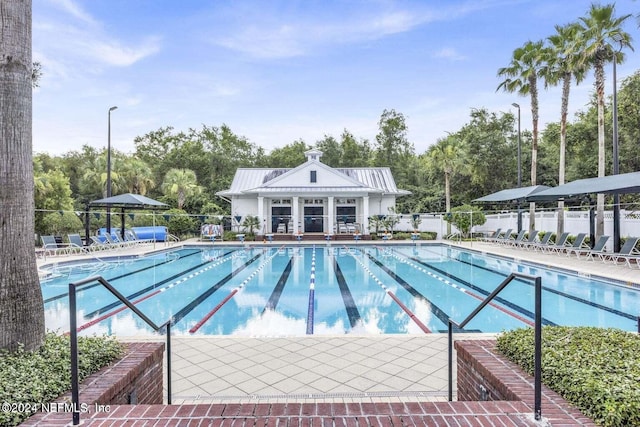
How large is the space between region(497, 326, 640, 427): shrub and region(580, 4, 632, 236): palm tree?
12.8 m

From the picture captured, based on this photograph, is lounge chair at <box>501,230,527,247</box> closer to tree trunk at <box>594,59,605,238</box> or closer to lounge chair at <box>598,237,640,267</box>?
tree trunk at <box>594,59,605,238</box>

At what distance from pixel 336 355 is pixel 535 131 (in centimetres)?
1801

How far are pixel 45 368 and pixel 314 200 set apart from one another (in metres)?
23.2

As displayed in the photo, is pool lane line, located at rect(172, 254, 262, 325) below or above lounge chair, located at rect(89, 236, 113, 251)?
below

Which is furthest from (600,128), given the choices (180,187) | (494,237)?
(180,187)

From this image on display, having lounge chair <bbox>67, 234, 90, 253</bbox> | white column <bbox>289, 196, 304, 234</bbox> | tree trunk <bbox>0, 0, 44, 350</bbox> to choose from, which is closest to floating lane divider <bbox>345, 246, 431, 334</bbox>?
tree trunk <bbox>0, 0, 44, 350</bbox>

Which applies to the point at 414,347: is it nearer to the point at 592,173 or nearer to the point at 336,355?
the point at 336,355

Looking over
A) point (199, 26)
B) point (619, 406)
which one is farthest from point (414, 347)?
point (199, 26)

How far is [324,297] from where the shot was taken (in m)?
8.60

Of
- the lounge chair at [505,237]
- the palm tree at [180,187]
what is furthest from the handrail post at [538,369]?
the palm tree at [180,187]

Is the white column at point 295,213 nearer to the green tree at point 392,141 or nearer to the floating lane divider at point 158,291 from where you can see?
the floating lane divider at point 158,291

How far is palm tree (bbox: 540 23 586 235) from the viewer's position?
14.3 m

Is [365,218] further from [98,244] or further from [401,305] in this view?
[401,305]

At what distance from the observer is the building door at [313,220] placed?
84.3 ft
